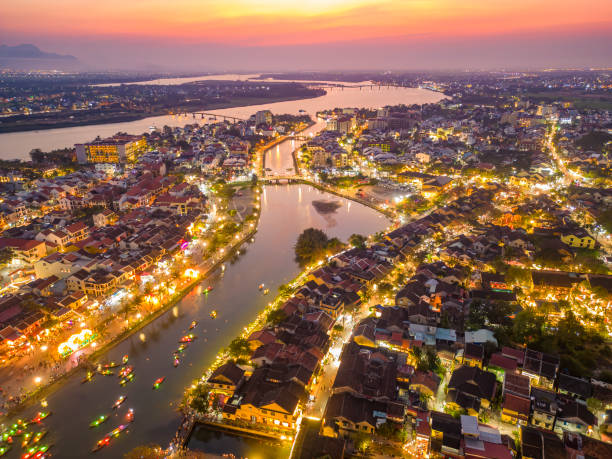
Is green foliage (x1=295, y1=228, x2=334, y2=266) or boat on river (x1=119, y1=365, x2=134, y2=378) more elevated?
green foliage (x1=295, y1=228, x2=334, y2=266)

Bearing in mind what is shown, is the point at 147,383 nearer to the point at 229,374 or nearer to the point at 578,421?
the point at 229,374

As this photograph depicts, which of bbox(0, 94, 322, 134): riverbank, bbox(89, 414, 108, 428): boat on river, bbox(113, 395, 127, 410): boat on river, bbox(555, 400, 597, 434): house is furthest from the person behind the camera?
bbox(0, 94, 322, 134): riverbank

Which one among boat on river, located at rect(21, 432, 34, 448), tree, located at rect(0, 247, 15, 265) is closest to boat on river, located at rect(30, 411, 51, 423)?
boat on river, located at rect(21, 432, 34, 448)

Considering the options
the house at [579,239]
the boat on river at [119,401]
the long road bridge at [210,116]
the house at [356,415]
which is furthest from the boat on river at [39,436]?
the long road bridge at [210,116]

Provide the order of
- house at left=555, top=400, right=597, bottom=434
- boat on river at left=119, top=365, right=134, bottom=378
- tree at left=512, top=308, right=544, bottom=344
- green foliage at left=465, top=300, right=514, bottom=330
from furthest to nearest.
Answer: green foliage at left=465, top=300, right=514, bottom=330, tree at left=512, top=308, right=544, bottom=344, boat on river at left=119, top=365, right=134, bottom=378, house at left=555, top=400, right=597, bottom=434

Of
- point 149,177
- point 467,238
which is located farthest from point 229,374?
point 149,177

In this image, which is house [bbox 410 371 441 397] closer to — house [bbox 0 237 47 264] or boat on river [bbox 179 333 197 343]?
boat on river [bbox 179 333 197 343]

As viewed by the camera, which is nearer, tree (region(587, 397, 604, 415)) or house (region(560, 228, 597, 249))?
tree (region(587, 397, 604, 415))
